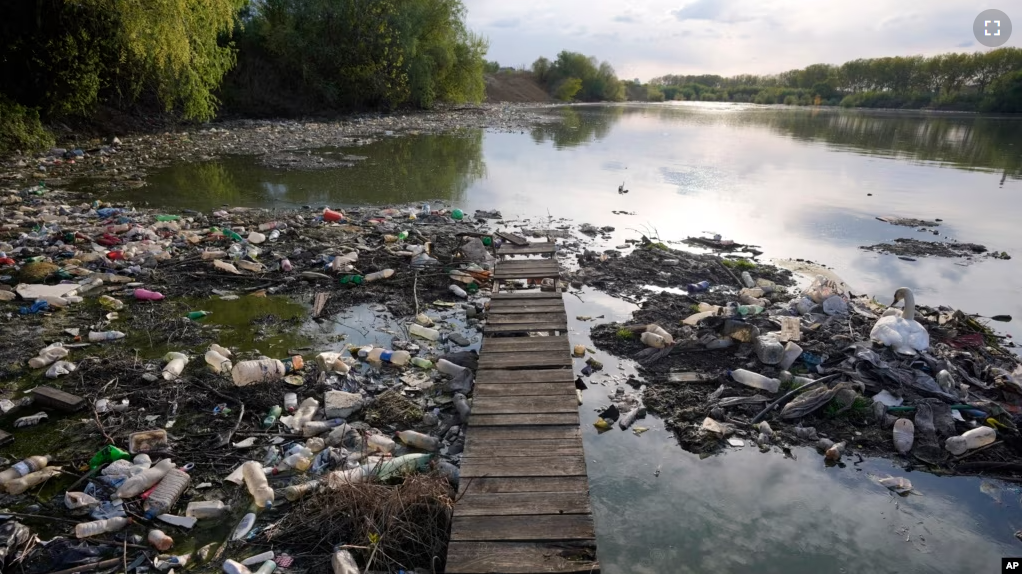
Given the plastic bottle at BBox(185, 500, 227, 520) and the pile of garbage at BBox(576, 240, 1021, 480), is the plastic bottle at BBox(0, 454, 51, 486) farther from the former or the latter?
the pile of garbage at BBox(576, 240, 1021, 480)

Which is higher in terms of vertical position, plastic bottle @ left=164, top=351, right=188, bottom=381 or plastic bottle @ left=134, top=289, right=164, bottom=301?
plastic bottle @ left=134, top=289, right=164, bottom=301

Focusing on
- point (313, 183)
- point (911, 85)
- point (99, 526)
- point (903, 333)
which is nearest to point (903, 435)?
point (903, 333)

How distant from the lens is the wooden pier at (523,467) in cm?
260

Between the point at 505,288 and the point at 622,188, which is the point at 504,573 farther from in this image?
the point at 622,188

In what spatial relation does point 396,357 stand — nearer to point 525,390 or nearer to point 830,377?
point 525,390

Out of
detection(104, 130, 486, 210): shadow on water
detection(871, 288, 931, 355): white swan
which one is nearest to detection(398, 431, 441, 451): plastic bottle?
detection(871, 288, 931, 355): white swan

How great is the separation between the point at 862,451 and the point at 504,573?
2918 mm

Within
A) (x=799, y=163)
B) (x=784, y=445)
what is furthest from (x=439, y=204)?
(x=799, y=163)

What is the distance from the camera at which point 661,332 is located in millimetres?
5336

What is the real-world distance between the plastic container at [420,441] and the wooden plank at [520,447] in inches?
15.9

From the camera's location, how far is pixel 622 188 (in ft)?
41.8

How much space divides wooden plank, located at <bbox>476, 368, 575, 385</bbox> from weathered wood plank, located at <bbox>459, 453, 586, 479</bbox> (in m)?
0.91

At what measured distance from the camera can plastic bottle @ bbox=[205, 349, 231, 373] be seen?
4.45 meters

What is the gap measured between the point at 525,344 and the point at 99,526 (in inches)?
117
